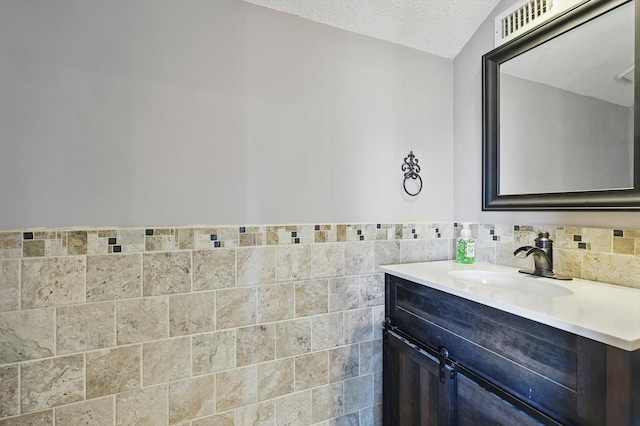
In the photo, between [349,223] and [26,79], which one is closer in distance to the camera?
[26,79]

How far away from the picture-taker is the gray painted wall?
1026 millimetres

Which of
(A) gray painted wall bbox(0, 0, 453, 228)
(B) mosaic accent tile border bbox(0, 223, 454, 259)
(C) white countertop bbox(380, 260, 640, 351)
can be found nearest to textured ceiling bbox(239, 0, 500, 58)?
(A) gray painted wall bbox(0, 0, 453, 228)

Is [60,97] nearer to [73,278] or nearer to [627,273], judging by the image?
[73,278]

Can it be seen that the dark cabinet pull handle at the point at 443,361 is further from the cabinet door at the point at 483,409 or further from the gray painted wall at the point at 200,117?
the gray painted wall at the point at 200,117

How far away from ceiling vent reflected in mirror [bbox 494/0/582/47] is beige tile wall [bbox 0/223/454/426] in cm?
107

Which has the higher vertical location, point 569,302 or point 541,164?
point 541,164

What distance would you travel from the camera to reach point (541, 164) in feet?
4.43

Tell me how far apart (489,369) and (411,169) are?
0.99 meters

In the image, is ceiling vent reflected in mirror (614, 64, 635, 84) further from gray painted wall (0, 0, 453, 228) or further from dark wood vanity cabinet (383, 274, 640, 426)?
dark wood vanity cabinet (383, 274, 640, 426)

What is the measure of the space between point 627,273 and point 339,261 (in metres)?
1.05

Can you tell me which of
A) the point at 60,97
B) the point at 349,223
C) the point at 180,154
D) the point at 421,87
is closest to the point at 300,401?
the point at 349,223

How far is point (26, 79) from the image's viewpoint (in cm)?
101

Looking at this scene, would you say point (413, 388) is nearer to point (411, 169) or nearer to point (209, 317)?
point (209, 317)

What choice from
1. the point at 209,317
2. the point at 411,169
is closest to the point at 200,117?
the point at 209,317
